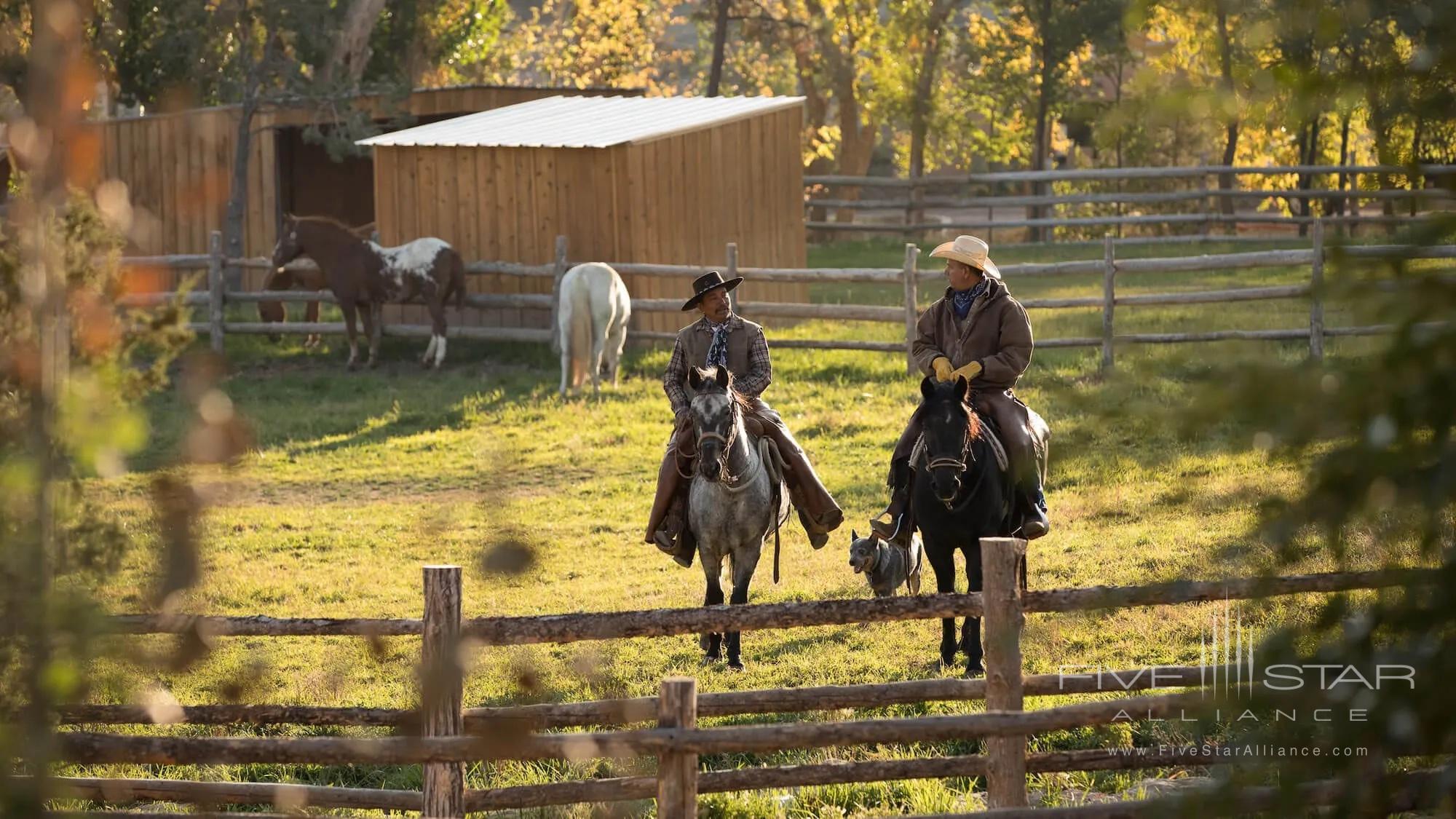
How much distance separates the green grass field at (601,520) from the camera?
4.61m

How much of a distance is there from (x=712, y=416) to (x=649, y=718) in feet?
8.69

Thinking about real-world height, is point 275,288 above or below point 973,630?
above

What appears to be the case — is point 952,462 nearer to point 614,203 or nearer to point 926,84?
point 614,203

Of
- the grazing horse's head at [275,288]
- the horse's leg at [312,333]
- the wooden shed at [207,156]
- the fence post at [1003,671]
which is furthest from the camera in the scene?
the wooden shed at [207,156]

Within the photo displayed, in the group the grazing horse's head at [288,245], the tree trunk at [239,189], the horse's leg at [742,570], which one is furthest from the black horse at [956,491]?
the tree trunk at [239,189]

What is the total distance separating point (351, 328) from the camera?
65.3 feet

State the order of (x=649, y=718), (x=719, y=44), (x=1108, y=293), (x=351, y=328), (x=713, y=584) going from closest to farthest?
(x=649, y=718), (x=713, y=584), (x=1108, y=293), (x=351, y=328), (x=719, y=44)

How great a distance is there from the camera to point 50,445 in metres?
2.97

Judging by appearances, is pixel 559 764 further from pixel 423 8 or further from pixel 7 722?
pixel 423 8

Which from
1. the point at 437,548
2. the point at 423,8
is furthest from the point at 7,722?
the point at 423,8

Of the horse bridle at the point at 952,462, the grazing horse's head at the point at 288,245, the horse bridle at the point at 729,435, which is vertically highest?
the grazing horse's head at the point at 288,245

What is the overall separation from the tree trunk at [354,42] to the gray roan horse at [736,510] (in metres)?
19.7

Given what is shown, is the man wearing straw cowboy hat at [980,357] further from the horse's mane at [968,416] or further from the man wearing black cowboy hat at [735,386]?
the man wearing black cowboy hat at [735,386]

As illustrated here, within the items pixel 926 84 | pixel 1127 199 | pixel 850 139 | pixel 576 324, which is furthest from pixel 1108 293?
pixel 850 139
